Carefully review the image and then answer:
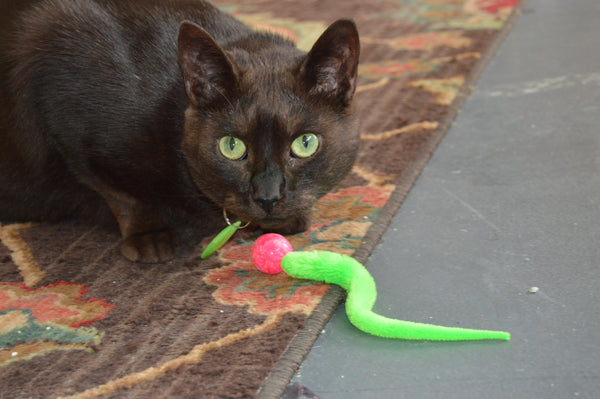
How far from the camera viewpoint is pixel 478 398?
41.8 inches

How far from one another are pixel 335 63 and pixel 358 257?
0.42 metres

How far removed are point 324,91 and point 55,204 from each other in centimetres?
77

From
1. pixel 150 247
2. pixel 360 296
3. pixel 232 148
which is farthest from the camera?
pixel 150 247

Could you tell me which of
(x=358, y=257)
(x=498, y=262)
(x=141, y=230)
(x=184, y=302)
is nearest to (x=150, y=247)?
(x=141, y=230)

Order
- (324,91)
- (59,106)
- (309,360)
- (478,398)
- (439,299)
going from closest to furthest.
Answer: (478,398)
(309,360)
(439,299)
(324,91)
(59,106)

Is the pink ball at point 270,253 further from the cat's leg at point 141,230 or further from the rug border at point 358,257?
the cat's leg at point 141,230

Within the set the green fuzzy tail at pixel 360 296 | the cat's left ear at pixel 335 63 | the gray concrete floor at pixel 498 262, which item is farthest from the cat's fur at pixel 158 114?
the gray concrete floor at pixel 498 262

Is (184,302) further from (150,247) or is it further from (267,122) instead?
(267,122)

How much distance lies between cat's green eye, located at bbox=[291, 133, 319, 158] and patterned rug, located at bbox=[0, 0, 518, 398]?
255mm

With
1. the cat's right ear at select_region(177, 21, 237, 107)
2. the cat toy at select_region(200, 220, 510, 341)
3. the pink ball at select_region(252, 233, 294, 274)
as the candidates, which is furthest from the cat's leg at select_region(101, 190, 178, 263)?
the cat's right ear at select_region(177, 21, 237, 107)

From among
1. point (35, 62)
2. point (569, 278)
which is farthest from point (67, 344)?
point (569, 278)

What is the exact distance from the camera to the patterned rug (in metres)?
1.13

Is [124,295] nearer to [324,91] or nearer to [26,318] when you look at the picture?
[26,318]

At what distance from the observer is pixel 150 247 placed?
154cm
